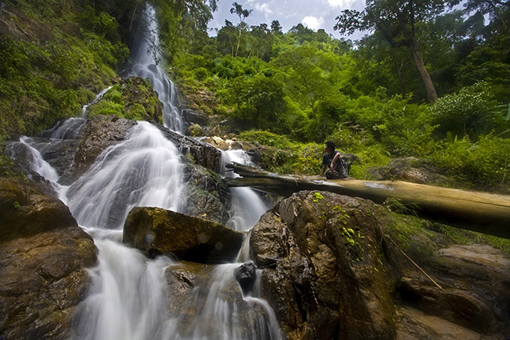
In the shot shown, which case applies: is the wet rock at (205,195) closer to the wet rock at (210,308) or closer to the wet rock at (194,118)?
the wet rock at (210,308)

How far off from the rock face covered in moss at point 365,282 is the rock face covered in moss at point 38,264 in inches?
105

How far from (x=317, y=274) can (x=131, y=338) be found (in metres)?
2.73

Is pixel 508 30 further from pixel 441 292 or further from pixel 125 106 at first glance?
pixel 125 106

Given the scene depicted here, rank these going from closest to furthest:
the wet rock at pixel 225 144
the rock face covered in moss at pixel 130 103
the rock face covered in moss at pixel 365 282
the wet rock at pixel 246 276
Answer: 1. the rock face covered in moss at pixel 365 282
2. the wet rock at pixel 246 276
3. the rock face covered in moss at pixel 130 103
4. the wet rock at pixel 225 144

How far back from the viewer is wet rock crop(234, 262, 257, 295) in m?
3.69

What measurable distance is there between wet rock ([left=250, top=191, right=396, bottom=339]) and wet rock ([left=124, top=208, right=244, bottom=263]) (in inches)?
40.8

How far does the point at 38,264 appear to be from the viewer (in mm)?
3043

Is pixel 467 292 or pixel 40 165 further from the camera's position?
pixel 40 165

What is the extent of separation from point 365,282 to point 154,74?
22363 millimetres

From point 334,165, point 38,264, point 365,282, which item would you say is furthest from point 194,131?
point 365,282

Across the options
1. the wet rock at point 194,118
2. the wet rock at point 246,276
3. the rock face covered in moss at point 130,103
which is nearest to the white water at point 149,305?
the wet rock at point 246,276

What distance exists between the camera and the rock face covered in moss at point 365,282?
8.47 ft

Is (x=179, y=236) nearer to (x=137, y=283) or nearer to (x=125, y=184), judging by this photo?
(x=137, y=283)

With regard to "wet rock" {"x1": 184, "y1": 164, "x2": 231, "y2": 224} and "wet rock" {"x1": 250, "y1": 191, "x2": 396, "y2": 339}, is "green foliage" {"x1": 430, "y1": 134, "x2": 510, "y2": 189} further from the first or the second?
"wet rock" {"x1": 184, "y1": 164, "x2": 231, "y2": 224}
